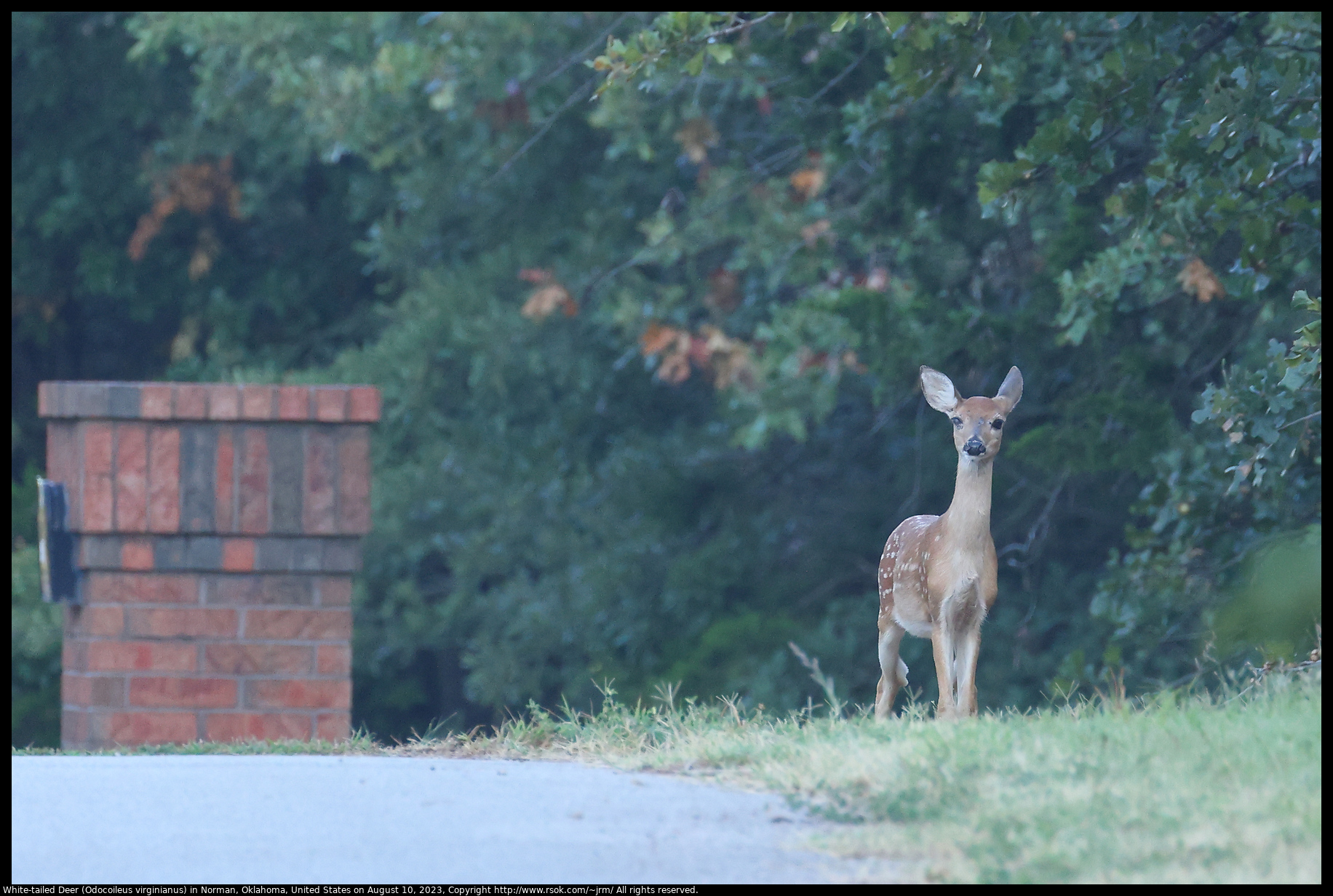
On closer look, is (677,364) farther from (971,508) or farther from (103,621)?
(971,508)

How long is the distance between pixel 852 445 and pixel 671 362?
2.17 meters

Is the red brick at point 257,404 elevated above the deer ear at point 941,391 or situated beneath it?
situated beneath

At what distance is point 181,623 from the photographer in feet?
18.9

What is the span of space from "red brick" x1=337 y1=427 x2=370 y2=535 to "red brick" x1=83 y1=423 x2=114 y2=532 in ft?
2.77

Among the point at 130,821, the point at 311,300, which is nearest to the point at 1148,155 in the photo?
the point at 130,821

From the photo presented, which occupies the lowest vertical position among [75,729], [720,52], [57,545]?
[75,729]

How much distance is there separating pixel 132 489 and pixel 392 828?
244 cm

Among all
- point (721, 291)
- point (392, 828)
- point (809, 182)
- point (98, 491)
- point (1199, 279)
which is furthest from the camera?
point (721, 291)

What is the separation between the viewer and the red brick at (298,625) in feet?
18.9

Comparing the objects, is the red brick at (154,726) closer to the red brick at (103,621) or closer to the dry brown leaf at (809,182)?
the red brick at (103,621)

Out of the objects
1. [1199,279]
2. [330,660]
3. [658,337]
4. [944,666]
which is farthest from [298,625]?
[658,337]

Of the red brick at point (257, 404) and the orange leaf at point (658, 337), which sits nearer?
the red brick at point (257, 404)

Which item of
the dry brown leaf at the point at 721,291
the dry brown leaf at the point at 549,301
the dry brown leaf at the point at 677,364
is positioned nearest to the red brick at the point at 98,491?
the dry brown leaf at the point at 677,364

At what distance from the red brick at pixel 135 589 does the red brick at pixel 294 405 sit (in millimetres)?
735
